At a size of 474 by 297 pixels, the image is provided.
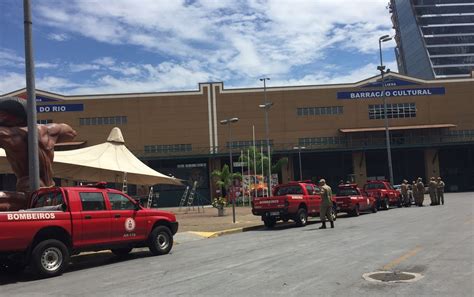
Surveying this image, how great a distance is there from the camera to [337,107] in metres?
67.0

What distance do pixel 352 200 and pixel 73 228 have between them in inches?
678

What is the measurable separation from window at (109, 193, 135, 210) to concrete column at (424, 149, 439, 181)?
58.1 m

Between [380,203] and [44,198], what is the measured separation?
23242mm

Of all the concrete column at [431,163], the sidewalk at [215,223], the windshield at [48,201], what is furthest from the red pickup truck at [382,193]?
the concrete column at [431,163]

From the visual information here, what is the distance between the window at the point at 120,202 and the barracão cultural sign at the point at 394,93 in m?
57.4

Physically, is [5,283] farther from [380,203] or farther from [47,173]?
[380,203]

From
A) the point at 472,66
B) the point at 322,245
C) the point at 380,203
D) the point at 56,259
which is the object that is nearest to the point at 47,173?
the point at 56,259

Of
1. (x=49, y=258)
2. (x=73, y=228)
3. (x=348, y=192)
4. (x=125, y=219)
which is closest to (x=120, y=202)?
(x=125, y=219)

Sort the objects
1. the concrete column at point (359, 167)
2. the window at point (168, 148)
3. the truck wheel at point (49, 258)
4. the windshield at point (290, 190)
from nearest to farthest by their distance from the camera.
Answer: the truck wheel at point (49, 258)
the windshield at point (290, 190)
the concrete column at point (359, 167)
the window at point (168, 148)

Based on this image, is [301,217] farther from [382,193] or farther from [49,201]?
[49,201]

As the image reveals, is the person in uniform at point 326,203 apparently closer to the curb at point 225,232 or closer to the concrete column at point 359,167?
the curb at point 225,232

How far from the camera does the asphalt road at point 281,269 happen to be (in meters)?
8.00

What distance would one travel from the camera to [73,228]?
11.0 meters

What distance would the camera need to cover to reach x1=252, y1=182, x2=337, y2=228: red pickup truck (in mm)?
20281
